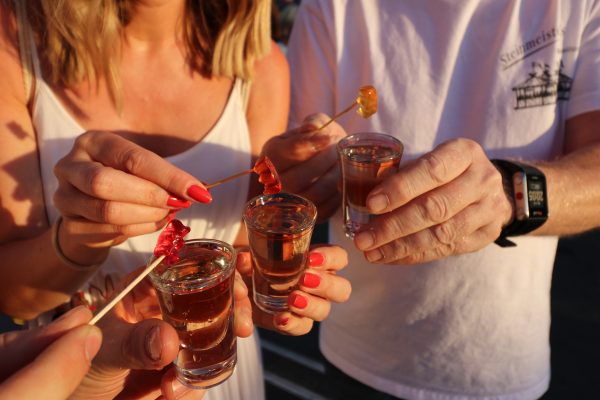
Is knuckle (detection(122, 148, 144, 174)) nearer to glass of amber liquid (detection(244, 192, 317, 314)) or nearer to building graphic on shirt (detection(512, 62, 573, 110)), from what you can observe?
glass of amber liquid (detection(244, 192, 317, 314))

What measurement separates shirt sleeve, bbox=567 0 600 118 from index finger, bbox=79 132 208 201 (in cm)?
161

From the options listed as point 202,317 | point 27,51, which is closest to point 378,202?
point 202,317

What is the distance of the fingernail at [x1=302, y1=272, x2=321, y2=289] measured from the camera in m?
1.72

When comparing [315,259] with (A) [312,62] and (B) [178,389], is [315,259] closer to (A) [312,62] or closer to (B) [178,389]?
(B) [178,389]

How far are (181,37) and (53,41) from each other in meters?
0.59

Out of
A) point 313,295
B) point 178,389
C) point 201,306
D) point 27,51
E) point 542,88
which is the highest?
point 27,51

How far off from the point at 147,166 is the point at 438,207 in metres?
0.97

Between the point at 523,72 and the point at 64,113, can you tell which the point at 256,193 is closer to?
the point at 64,113

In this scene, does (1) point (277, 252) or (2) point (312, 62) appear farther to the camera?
(2) point (312, 62)

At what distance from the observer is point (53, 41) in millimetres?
1894

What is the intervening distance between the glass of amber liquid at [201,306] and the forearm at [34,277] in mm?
511

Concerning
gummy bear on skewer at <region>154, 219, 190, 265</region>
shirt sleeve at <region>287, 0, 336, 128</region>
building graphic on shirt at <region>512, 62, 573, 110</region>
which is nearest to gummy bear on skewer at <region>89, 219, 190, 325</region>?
gummy bear on skewer at <region>154, 219, 190, 265</region>

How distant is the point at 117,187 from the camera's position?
4.69ft

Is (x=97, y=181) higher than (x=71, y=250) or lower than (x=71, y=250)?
higher
